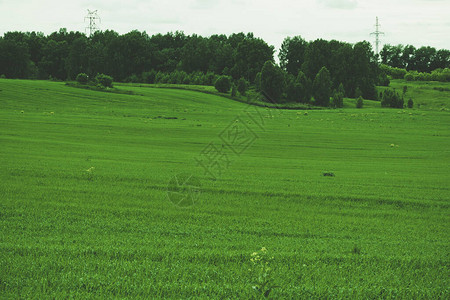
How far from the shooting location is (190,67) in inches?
6093

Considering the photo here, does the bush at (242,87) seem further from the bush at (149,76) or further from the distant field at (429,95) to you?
the distant field at (429,95)

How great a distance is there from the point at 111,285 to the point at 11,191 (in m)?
8.99

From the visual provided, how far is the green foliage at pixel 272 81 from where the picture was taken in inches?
4247

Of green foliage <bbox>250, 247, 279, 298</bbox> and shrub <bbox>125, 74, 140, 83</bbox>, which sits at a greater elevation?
shrub <bbox>125, 74, 140, 83</bbox>

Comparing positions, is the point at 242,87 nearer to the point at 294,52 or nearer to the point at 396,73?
the point at 294,52

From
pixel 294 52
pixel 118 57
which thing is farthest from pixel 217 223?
pixel 294 52

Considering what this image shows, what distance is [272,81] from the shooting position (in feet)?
355

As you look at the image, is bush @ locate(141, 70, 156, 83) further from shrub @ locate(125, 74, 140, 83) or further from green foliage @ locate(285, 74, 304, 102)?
green foliage @ locate(285, 74, 304, 102)

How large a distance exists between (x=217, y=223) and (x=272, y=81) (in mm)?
98276

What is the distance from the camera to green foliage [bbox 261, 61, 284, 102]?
108 m

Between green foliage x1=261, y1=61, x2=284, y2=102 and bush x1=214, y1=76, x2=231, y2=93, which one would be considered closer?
green foliage x1=261, y1=61, x2=284, y2=102

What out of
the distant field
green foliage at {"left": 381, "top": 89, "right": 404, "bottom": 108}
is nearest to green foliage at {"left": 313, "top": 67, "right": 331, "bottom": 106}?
green foliage at {"left": 381, "top": 89, "right": 404, "bottom": 108}

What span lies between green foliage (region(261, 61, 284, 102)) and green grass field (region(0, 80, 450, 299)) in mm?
74879

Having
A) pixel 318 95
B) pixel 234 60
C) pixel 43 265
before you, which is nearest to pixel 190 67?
pixel 234 60
